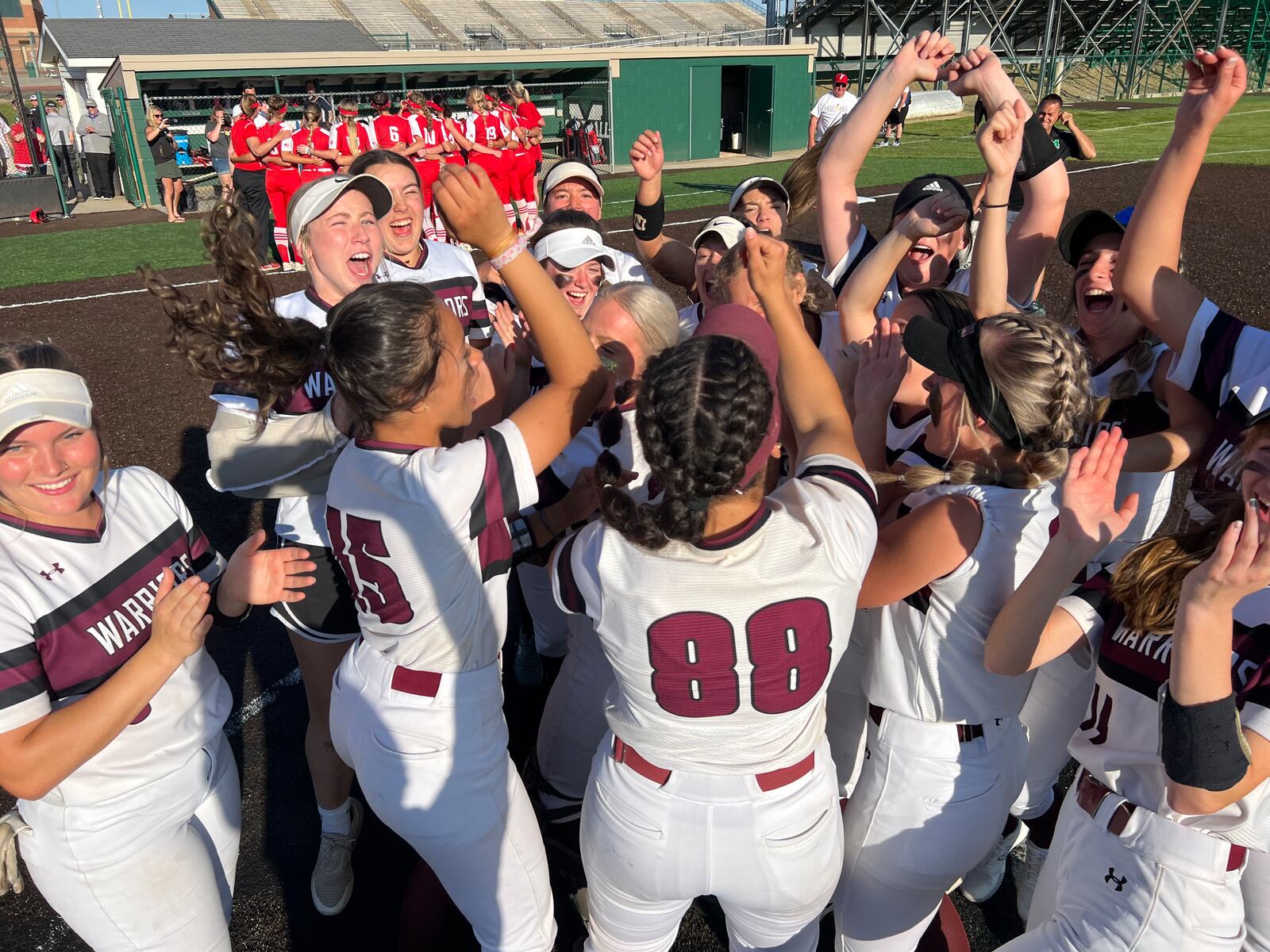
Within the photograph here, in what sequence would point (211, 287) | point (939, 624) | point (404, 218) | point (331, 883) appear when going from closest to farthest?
point (939, 624) → point (211, 287) → point (331, 883) → point (404, 218)

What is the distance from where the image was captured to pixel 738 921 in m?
2.26

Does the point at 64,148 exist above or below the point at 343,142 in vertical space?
below

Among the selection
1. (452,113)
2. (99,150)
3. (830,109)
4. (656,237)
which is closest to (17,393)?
(656,237)

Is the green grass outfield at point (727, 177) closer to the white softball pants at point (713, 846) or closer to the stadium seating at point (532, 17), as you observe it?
the white softball pants at point (713, 846)

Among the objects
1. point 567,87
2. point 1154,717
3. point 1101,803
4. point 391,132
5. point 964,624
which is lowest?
point 1101,803

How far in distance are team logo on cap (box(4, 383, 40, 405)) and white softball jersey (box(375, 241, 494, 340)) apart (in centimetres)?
211

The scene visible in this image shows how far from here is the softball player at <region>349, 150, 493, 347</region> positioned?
13.5ft

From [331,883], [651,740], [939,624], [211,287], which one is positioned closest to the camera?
[651,740]

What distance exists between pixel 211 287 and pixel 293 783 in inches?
89.0

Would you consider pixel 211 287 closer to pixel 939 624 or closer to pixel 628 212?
pixel 939 624

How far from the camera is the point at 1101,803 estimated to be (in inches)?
81.4

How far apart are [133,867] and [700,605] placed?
1.55m

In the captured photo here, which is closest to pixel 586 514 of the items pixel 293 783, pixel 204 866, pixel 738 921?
pixel 738 921

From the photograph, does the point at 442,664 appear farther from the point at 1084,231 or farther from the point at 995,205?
the point at 1084,231
